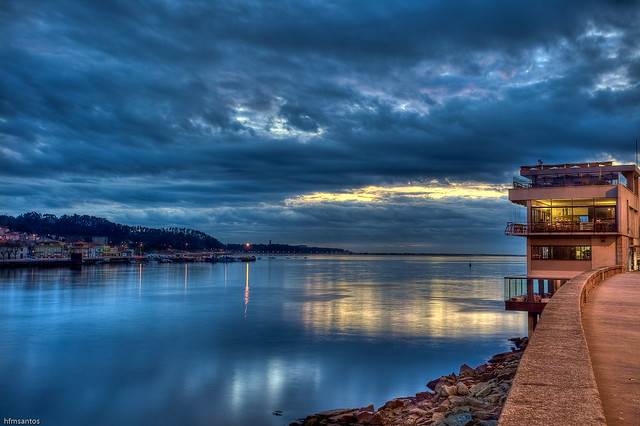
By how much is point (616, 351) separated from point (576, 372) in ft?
12.3

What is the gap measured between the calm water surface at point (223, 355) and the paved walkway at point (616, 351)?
36.7 ft

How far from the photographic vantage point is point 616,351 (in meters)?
8.94

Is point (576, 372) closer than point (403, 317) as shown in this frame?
Yes

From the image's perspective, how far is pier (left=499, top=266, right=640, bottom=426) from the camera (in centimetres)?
459

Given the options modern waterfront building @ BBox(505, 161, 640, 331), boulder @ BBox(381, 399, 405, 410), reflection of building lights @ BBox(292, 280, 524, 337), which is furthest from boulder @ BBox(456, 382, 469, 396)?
reflection of building lights @ BBox(292, 280, 524, 337)

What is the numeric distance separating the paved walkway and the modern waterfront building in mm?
16424

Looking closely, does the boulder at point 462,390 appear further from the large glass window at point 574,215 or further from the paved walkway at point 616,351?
the large glass window at point 574,215

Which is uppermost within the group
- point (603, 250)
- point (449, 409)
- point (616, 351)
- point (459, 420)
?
point (603, 250)

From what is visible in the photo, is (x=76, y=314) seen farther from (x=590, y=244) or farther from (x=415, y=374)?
(x=590, y=244)

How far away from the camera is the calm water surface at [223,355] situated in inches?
858

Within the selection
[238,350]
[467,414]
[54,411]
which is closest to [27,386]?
[54,411]

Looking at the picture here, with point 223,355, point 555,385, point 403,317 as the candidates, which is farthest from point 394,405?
point 403,317

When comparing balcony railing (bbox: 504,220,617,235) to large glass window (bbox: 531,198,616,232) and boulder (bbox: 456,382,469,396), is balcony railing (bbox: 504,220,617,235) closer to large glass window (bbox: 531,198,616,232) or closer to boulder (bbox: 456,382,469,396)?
large glass window (bbox: 531,198,616,232)

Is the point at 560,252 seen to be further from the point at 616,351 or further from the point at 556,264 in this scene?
the point at 616,351
